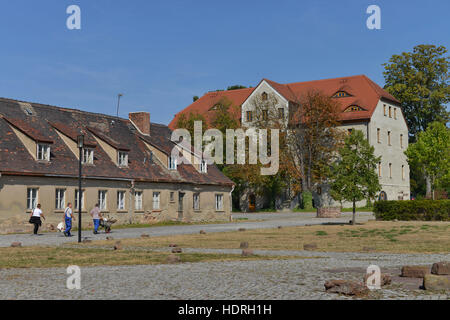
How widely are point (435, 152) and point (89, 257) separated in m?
59.6

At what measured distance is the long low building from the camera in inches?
1289

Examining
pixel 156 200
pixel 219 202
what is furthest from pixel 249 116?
pixel 156 200

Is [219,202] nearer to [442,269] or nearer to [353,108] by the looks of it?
[353,108]

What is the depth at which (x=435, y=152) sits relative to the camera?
227ft

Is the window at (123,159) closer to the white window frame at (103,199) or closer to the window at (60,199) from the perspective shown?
the white window frame at (103,199)

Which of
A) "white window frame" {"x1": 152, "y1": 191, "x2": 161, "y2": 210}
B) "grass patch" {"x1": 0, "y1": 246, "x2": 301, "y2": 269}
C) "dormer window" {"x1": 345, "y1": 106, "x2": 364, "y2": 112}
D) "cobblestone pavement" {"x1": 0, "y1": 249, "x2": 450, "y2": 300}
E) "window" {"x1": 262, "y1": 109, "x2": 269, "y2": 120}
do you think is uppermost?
"dormer window" {"x1": 345, "y1": 106, "x2": 364, "y2": 112}

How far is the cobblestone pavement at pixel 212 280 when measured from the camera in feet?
31.4

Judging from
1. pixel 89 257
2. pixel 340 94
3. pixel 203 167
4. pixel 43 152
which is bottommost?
pixel 89 257

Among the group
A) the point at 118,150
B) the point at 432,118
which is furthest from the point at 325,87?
the point at 118,150

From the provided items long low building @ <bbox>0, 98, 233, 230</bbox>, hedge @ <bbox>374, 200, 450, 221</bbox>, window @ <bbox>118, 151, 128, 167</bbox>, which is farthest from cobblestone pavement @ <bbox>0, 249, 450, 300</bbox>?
hedge @ <bbox>374, 200, 450, 221</bbox>

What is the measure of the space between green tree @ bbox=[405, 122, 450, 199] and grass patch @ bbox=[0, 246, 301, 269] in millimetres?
56967

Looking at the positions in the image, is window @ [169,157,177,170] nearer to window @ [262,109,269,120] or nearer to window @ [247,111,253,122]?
window @ [262,109,269,120]

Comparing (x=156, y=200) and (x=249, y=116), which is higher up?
(x=249, y=116)

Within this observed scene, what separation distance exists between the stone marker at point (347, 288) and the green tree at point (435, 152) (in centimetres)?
6274
